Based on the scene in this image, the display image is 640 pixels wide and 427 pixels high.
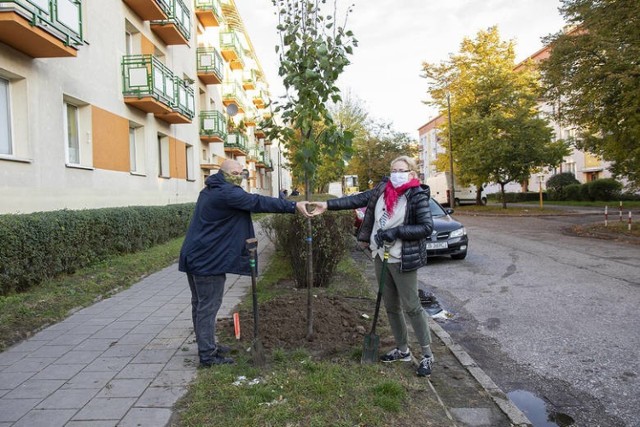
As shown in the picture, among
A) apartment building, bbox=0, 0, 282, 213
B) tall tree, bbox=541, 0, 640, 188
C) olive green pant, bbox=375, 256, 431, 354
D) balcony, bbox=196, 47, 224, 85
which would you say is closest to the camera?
olive green pant, bbox=375, 256, 431, 354

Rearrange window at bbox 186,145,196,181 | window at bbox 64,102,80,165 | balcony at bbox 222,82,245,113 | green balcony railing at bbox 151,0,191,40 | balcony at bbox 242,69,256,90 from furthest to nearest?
balcony at bbox 242,69,256,90 < balcony at bbox 222,82,245,113 < window at bbox 186,145,196,181 < green balcony railing at bbox 151,0,191,40 < window at bbox 64,102,80,165

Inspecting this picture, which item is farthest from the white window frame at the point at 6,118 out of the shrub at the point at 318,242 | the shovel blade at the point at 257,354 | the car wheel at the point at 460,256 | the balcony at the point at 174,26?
the car wheel at the point at 460,256

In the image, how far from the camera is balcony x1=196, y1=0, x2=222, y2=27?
2359 cm

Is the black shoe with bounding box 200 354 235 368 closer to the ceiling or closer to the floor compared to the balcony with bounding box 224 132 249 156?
closer to the floor

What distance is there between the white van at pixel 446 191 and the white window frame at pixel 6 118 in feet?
100

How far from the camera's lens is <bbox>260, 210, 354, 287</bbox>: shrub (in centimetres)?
719

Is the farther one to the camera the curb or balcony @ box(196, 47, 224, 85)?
balcony @ box(196, 47, 224, 85)

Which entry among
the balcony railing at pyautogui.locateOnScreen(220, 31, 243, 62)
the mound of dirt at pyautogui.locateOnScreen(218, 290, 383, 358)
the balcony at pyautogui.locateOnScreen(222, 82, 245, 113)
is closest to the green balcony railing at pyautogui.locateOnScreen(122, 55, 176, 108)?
the mound of dirt at pyautogui.locateOnScreen(218, 290, 383, 358)

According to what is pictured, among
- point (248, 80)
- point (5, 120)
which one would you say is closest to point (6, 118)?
point (5, 120)

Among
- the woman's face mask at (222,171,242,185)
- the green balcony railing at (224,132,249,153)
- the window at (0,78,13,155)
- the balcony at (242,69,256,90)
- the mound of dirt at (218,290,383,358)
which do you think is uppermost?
the balcony at (242,69,256,90)

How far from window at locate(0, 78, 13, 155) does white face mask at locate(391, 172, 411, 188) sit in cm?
787

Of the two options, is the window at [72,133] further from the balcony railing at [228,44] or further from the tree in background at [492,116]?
the tree in background at [492,116]

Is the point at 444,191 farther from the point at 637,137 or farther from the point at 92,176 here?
the point at 92,176

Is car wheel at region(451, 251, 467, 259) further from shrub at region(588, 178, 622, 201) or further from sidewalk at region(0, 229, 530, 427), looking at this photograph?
shrub at region(588, 178, 622, 201)
